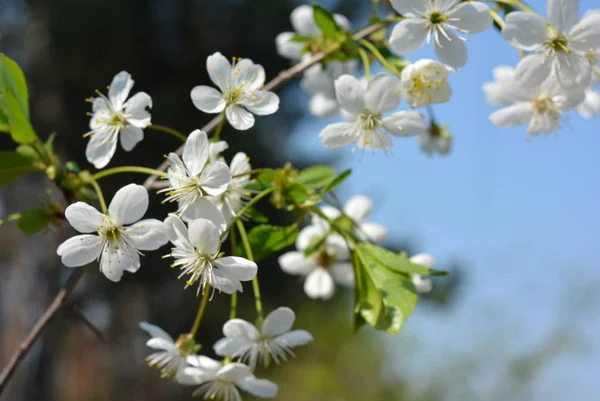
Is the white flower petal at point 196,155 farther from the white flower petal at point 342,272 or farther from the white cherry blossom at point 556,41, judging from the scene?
the white flower petal at point 342,272

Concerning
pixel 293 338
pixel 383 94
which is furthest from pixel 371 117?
pixel 293 338

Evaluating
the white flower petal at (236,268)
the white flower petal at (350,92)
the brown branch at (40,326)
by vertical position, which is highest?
the white flower petal at (350,92)

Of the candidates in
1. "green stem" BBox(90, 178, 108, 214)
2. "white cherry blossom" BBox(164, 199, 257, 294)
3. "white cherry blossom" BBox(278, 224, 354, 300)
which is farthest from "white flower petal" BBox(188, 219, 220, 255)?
"white cherry blossom" BBox(278, 224, 354, 300)

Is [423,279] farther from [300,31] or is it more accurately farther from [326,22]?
[300,31]

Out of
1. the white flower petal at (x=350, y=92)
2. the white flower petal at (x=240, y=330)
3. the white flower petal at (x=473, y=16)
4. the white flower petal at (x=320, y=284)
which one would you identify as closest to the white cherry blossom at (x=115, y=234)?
the white flower petal at (x=240, y=330)

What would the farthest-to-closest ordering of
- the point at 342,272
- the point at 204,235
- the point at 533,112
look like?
the point at 342,272 < the point at 533,112 < the point at 204,235

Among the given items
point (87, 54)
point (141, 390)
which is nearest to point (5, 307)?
point (141, 390)

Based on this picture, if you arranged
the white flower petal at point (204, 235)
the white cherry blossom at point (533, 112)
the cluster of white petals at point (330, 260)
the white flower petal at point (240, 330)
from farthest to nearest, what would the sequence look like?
the cluster of white petals at point (330, 260) < the white cherry blossom at point (533, 112) < the white flower petal at point (240, 330) < the white flower petal at point (204, 235)
